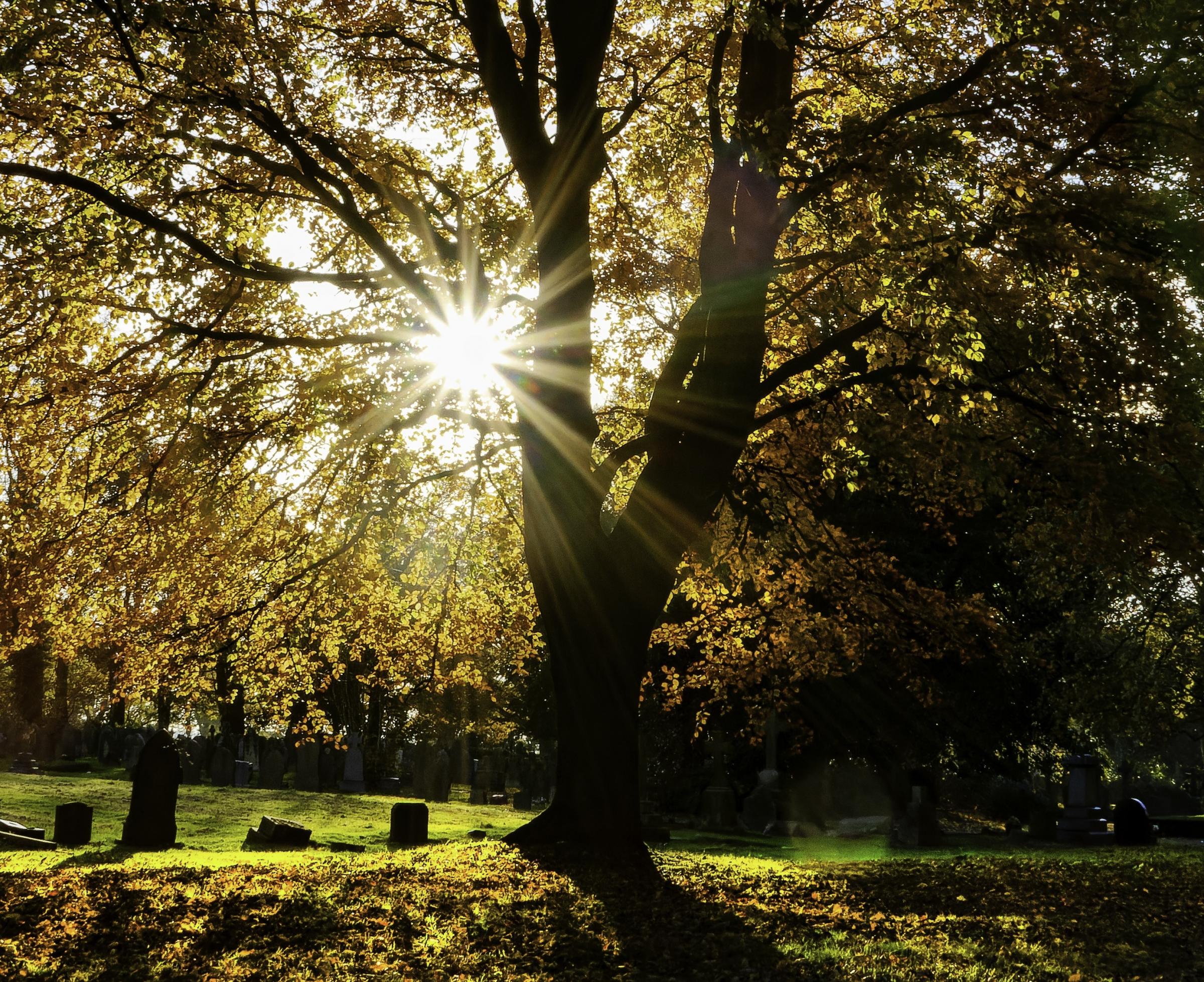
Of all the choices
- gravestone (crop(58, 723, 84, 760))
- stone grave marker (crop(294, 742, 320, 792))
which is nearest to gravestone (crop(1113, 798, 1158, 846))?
stone grave marker (crop(294, 742, 320, 792))

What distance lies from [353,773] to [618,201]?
66.6 feet

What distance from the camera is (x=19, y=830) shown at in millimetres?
12273

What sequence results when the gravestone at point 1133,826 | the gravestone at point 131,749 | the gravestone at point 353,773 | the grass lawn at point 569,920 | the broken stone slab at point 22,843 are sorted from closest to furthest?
the grass lawn at point 569,920, the broken stone slab at point 22,843, the gravestone at point 1133,826, the gravestone at point 353,773, the gravestone at point 131,749

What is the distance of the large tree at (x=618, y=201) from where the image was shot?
Answer: 7.70m

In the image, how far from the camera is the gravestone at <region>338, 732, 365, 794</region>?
2777cm

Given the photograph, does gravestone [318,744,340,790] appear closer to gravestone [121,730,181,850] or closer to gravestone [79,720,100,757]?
gravestone [79,720,100,757]

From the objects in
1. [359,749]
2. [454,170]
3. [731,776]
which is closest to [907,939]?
[454,170]

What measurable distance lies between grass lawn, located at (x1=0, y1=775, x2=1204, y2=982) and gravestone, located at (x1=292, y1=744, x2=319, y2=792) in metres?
16.1

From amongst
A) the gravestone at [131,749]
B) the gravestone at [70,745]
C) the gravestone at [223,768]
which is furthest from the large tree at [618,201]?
the gravestone at [70,745]

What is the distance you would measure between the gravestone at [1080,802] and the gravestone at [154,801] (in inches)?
640

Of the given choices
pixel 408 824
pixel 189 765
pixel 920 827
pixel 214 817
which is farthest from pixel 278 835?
pixel 189 765

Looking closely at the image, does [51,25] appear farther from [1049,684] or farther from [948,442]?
[1049,684]

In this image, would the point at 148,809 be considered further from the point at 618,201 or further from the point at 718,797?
the point at 718,797

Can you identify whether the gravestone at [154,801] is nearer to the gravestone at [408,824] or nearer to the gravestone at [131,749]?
the gravestone at [408,824]
